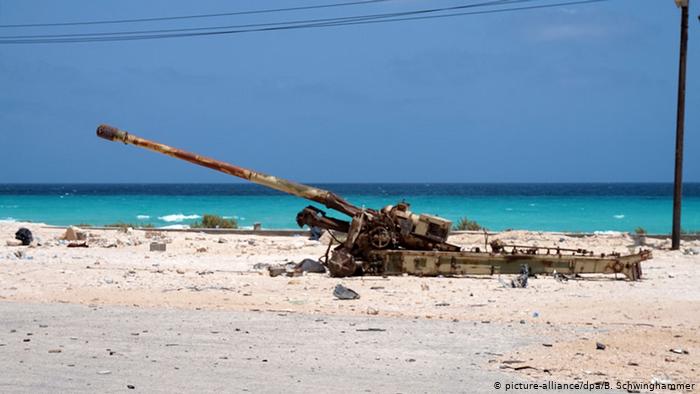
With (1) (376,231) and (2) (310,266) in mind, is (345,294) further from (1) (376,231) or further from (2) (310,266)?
(2) (310,266)

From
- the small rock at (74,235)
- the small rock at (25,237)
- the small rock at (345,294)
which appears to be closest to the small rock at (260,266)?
the small rock at (345,294)

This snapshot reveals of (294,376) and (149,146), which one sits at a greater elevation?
(149,146)

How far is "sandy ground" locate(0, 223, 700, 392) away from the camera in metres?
8.80

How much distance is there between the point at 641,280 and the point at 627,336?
628 cm

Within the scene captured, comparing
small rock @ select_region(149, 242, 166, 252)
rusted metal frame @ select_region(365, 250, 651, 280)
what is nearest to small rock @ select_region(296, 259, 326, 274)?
rusted metal frame @ select_region(365, 250, 651, 280)

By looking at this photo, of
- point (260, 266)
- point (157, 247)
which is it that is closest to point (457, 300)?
point (260, 266)

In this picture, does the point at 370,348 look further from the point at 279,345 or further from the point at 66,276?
the point at 66,276

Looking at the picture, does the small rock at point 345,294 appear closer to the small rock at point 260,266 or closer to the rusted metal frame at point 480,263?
the rusted metal frame at point 480,263

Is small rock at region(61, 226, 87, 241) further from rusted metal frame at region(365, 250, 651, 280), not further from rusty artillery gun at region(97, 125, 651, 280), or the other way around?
rusted metal frame at region(365, 250, 651, 280)

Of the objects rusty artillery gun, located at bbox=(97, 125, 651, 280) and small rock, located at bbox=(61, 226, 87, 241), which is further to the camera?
small rock, located at bbox=(61, 226, 87, 241)

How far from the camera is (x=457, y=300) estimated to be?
13.5 m

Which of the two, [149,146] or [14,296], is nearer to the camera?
[14,296]

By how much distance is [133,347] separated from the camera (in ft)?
30.4

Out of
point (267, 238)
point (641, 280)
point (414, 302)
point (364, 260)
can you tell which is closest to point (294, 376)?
point (414, 302)
